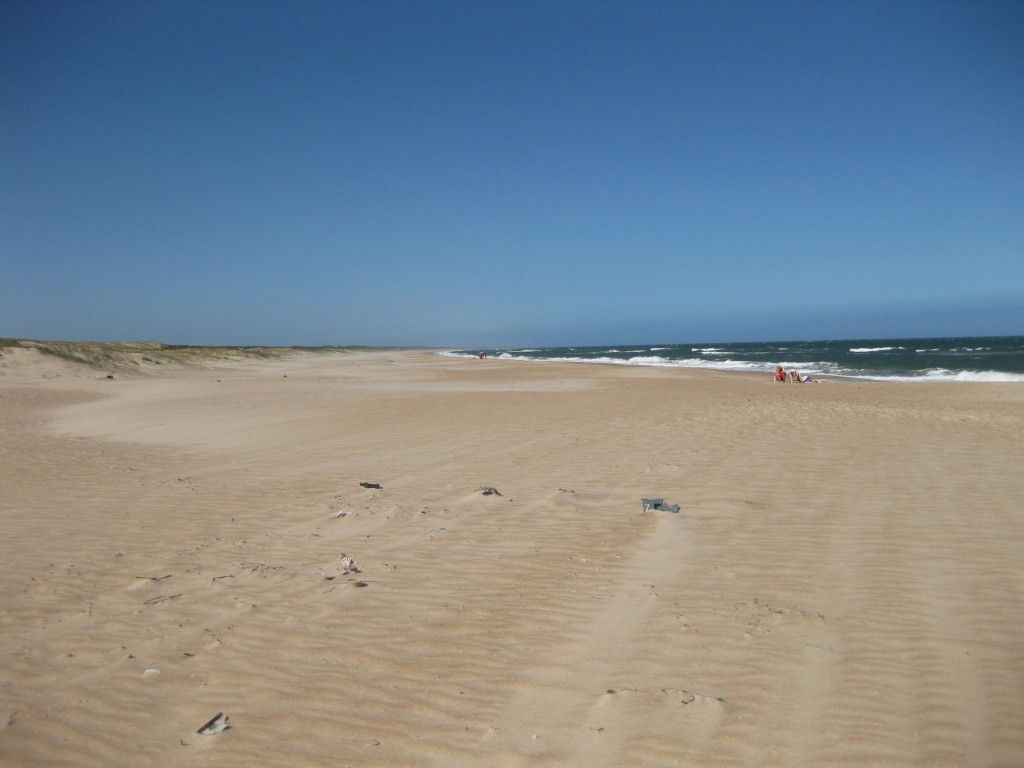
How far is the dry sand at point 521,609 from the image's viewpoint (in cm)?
317

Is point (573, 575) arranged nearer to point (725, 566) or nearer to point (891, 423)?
point (725, 566)

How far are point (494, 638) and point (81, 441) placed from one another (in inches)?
472

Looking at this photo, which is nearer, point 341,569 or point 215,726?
point 215,726

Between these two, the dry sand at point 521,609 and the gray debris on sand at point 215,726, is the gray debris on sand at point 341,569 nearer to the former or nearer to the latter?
the dry sand at point 521,609

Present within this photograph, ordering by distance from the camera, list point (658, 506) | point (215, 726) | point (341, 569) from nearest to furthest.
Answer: point (215, 726), point (341, 569), point (658, 506)

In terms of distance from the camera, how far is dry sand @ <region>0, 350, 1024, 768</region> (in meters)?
3.17

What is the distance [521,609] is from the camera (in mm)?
4648

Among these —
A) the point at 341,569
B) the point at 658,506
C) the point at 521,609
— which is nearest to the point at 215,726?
the point at 521,609

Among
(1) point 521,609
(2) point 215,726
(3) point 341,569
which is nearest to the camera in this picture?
(2) point 215,726

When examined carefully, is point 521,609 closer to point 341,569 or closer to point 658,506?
point 341,569

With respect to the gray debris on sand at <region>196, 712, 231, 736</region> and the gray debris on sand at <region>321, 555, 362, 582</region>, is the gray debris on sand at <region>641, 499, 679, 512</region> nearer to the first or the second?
the gray debris on sand at <region>321, 555, 362, 582</region>

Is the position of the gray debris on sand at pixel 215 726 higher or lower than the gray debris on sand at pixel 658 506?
lower

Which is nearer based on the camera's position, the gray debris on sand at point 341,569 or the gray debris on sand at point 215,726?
the gray debris on sand at point 215,726

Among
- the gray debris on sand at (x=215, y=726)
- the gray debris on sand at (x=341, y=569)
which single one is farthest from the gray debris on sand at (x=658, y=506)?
the gray debris on sand at (x=215, y=726)
